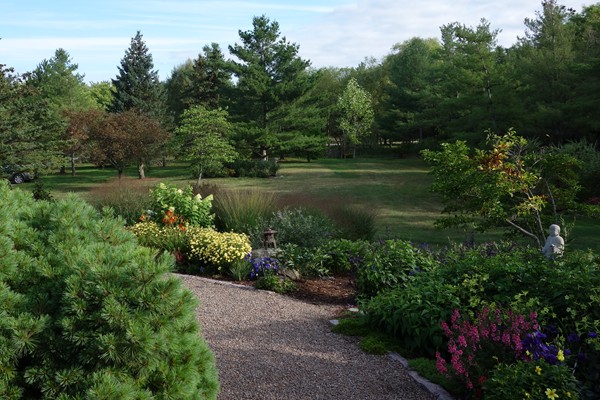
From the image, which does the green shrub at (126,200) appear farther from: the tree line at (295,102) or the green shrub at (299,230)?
the tree line at (295,102)

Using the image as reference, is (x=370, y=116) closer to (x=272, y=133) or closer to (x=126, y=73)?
(x=272, y=133)

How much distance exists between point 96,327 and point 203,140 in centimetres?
2536

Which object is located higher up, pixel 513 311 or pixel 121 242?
pixel 121 242

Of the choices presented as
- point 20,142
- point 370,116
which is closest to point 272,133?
point 370,116

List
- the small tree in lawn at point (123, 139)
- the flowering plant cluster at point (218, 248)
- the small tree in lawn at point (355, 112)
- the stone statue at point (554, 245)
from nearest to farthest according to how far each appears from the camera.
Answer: the stone statue at point (554, 245) < the flowering plant cluster at point (218, 248) < the small tree in lawn at point (123, 139) < the small tree in lawn at point (355, 112)

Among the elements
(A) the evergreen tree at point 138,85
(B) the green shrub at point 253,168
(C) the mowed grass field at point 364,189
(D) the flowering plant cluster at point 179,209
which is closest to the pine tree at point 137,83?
(A) the evergreen tree at point 138,85

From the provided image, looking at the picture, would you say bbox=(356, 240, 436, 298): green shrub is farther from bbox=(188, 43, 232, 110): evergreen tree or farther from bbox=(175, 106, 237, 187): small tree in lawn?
bbox=(188, 43, 232, 110): evergreen tree

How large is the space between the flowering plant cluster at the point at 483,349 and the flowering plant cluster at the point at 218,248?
4.32 m

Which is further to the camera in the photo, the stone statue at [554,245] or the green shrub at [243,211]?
the green shrub at [243,211]

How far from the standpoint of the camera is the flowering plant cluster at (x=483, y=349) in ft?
12.0

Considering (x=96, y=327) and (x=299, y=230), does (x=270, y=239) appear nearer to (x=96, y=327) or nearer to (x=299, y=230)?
(x=299, y=230)

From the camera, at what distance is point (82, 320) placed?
8.34 ft

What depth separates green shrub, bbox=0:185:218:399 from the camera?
2516 mm

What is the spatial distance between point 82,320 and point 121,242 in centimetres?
75
